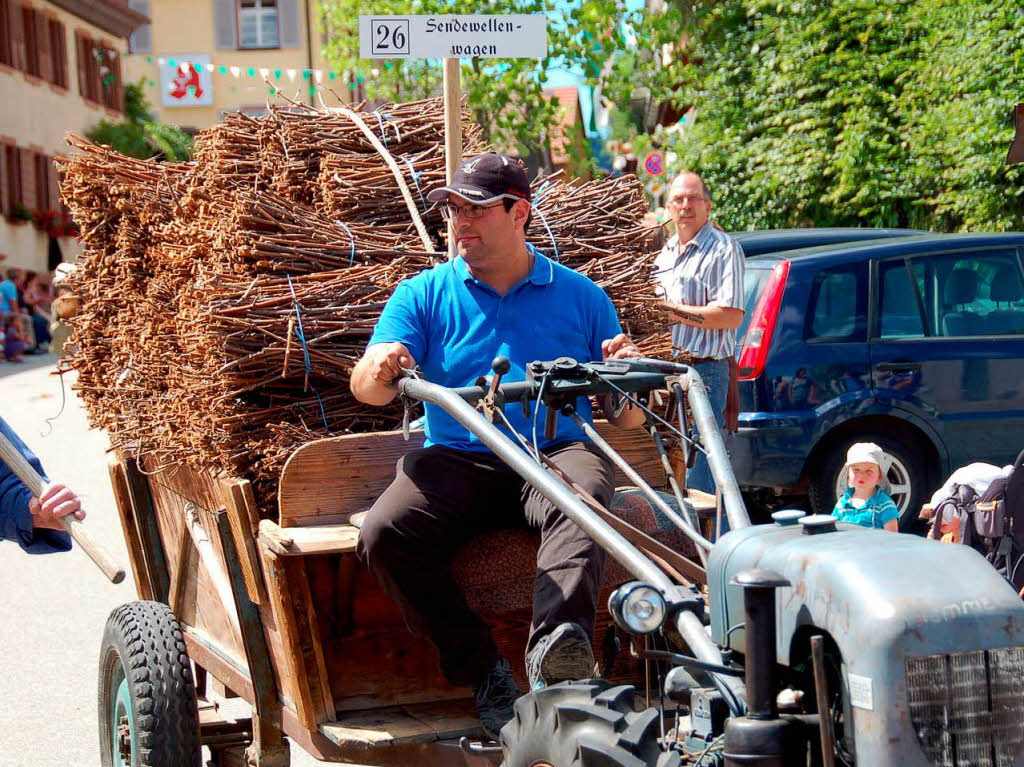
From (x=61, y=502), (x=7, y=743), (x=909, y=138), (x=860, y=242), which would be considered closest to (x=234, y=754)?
(x=7, y=743)

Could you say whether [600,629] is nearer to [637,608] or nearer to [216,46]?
[637,608]

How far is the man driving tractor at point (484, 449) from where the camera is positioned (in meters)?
3.68

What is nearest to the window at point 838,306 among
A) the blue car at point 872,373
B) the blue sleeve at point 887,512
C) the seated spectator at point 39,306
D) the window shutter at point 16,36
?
the blue car at point 872,373

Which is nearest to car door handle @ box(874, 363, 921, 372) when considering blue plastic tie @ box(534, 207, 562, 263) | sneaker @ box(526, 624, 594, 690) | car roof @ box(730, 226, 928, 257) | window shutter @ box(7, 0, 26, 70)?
car roof @ box(730, 226, 928, 257)

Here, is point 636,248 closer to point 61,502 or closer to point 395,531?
point 395,531

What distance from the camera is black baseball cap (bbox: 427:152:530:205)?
4301mm

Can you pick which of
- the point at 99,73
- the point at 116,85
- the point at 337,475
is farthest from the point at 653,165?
the point at 116,85

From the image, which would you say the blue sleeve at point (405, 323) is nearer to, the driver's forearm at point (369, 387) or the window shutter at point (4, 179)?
the driver's forearm at point (369, 387)

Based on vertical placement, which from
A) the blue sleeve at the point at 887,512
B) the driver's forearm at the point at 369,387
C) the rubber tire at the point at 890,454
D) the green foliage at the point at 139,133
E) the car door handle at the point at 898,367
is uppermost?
the green foliage at the point at 139,133

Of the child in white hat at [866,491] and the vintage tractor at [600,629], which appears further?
the child in white hat at [866,491]

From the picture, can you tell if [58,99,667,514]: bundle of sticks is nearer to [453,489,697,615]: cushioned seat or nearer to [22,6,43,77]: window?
[453,489,697,615]: cushioned seat

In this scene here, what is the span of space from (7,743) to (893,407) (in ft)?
16.8

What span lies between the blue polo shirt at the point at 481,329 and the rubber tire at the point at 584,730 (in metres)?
1.18

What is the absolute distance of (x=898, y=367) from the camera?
28.3 ft
